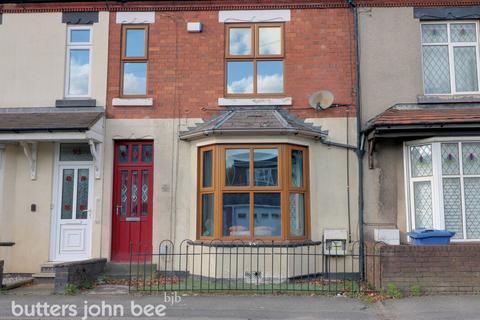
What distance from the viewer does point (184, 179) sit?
30.9 feet

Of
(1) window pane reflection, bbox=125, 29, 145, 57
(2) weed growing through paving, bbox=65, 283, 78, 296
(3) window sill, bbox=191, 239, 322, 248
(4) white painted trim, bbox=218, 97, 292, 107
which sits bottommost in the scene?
(2) weed growing through paving, bbox=65, 283, 78, 296

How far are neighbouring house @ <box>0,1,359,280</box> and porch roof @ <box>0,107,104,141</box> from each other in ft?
0.19

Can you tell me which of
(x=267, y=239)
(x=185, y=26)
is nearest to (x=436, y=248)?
(x=267, y=239)

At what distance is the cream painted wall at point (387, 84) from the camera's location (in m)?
9.16

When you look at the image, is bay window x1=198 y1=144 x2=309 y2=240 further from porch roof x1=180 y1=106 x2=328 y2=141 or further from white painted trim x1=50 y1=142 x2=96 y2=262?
white painted trim x1=50 y1=142 x2=96 y2=262

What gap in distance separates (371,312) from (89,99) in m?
6.61

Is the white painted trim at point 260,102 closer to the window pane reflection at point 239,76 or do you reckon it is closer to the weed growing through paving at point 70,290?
the window pane reflection at point 239,76

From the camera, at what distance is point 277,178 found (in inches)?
348

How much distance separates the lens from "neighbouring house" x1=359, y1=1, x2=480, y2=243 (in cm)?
851

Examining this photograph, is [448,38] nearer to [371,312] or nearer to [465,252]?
[465,252]

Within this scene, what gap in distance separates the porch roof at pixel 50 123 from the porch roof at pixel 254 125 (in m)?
1.71

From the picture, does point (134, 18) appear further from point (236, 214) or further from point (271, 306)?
point (271, 306)

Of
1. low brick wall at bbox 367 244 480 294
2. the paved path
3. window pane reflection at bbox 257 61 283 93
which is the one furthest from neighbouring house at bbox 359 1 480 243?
the paved path

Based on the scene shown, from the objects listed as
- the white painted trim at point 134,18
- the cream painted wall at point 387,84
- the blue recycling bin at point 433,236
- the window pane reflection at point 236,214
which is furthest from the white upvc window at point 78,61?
the blue recycling bin at point 433,236
